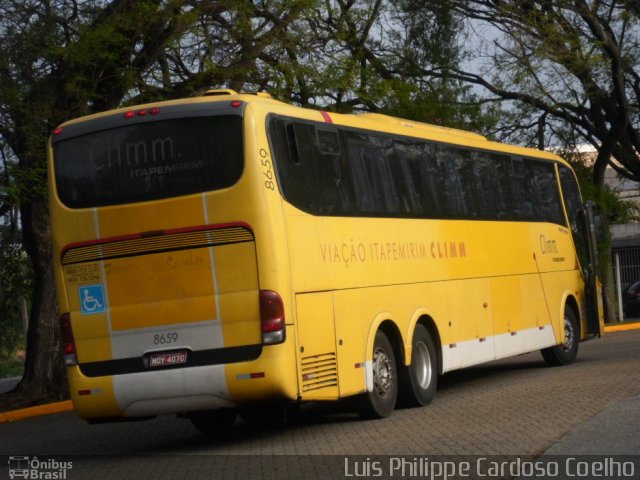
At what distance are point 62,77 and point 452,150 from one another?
659cm

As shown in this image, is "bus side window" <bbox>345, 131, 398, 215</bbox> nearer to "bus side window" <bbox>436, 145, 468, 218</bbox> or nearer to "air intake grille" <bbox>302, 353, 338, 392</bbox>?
"bus side window" <bbox>436, 145, 468, 218</bbox>

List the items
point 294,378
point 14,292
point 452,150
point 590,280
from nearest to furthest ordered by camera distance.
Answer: point 294,378, point 452,150, point 590,280, point 14,292

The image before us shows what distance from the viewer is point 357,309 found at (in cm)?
1305

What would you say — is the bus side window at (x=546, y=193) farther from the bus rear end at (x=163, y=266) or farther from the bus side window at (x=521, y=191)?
the bus rear end at (x=163, y=266)

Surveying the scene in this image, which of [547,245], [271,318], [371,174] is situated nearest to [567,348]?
[547,245]

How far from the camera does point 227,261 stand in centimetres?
1154

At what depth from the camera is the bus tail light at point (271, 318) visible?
37.2 feet

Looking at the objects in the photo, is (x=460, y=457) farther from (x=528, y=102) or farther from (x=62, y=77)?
(x=528, y=102)

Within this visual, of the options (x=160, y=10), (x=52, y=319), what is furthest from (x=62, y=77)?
(x=52, y=319)

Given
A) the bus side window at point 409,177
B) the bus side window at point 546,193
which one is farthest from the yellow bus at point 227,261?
the bus side window at point 546,193

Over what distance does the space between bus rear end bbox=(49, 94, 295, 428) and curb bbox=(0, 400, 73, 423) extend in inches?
267

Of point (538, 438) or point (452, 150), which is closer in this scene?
point (538, 438)

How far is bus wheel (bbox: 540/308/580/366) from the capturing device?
773 inches

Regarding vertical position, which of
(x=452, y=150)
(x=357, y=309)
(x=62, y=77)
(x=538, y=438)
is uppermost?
(x=62, y=77)
